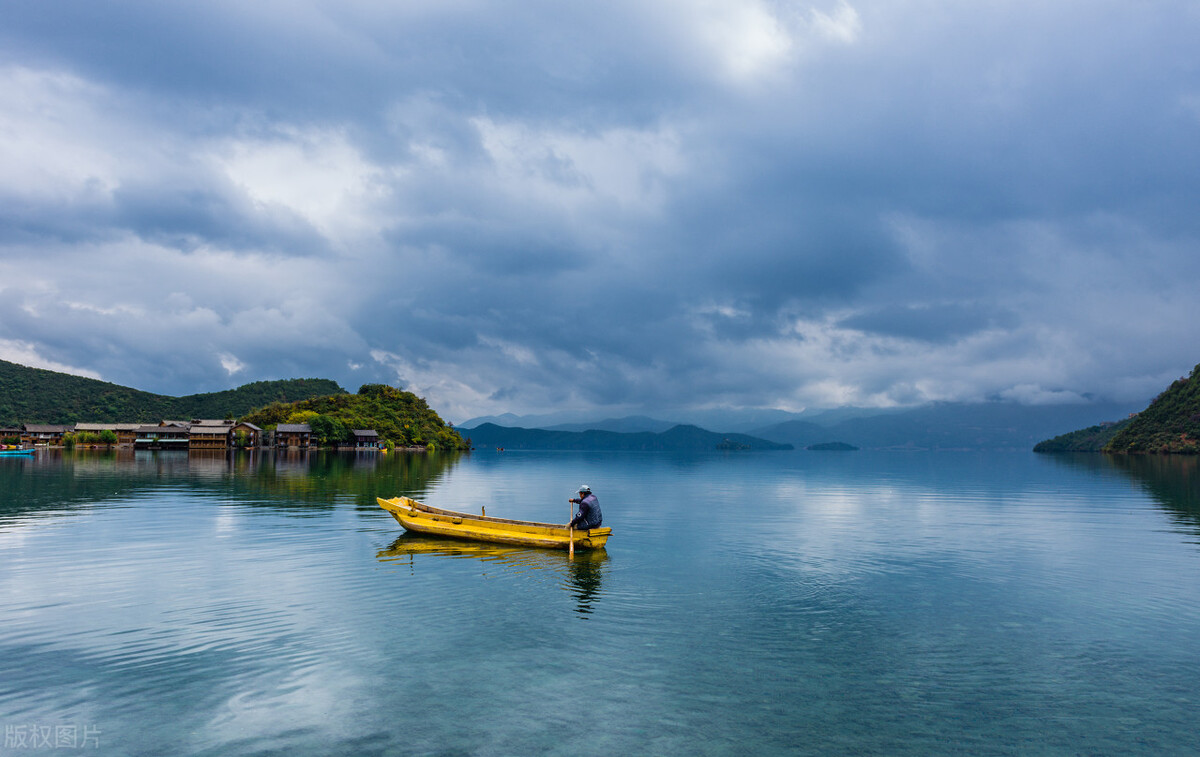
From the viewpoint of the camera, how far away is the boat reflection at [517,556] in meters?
24.6

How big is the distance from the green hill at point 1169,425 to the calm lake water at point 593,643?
541 ft

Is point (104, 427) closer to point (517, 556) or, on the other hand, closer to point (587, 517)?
point (517, 556)

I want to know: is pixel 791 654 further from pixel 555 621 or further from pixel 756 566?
pixel 756 566

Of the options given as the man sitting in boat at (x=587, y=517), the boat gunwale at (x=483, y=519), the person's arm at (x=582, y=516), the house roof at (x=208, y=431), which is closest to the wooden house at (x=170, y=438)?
the house roof at (x=208, y=431)

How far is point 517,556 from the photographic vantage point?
1136 inches

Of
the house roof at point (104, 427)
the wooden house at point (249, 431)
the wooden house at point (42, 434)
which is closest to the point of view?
the wooden house at point (249, 431)

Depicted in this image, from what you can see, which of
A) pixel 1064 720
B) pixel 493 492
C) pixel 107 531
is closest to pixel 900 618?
pixel 1064 720

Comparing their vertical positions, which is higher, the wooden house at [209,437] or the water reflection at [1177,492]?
the wooden house at [209,437]

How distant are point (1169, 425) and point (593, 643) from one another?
212302 millimetres

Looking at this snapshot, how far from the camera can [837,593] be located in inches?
878

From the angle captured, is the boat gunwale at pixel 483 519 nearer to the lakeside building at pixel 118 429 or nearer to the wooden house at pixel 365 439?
the wooden house at pixel 365 439

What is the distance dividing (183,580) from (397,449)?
183 meters

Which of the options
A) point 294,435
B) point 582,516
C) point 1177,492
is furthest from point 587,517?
point 294,435

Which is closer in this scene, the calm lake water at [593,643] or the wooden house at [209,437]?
the calm lake water at [593,643]
